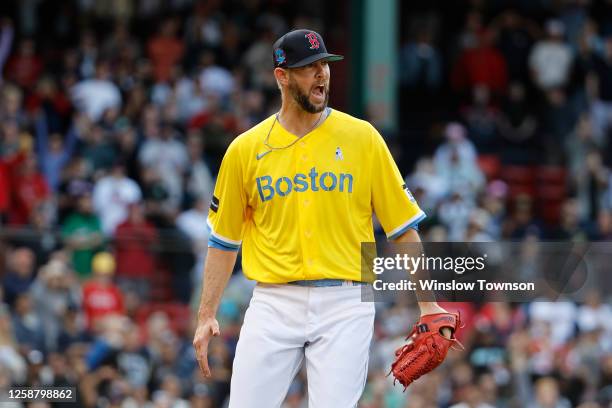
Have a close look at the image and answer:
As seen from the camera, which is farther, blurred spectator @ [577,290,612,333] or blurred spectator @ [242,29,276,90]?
blurred spectator @ [242,29,276,90]

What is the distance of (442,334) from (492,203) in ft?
32.8

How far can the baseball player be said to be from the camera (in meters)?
6.55

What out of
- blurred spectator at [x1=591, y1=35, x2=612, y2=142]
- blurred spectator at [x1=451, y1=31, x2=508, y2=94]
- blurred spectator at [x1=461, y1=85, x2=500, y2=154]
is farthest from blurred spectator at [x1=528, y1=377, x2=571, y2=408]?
blurred spectator at [x1=451, y1=31, x2=508, y2=94]

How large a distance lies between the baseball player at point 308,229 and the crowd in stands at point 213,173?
481 centimetres

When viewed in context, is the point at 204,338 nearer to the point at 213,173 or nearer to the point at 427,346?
the point at 427,346

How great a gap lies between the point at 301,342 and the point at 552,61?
1418cm

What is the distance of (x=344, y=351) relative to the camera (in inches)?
256

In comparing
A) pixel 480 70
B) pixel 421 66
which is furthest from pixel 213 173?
pixel 480 70

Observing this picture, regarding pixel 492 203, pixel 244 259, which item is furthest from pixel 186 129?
pixel 244 259

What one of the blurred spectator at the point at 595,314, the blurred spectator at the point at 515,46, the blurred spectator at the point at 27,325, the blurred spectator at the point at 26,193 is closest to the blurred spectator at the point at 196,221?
the blurred spectator at the point at 26,193

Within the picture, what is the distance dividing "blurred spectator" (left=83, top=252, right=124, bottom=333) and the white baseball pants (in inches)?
261

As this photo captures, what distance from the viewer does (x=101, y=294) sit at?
523 inches

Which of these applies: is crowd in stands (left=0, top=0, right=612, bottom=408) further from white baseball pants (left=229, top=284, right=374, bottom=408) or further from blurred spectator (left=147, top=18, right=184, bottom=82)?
white baseball pants (left=229, top=284, right=374, bottom=408)

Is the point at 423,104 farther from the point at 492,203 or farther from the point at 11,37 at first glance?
the point at 11,37
